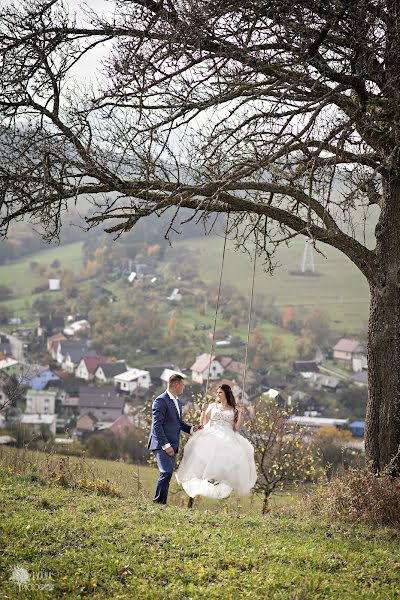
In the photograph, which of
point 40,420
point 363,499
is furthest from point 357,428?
point 363,499

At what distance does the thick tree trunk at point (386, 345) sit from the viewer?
9297mm

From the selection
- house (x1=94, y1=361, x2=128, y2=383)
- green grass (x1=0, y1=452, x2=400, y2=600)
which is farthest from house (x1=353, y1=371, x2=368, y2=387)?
green grass (x1=0, y1=452, x2=400, y2=600)

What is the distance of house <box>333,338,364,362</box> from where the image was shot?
5553 centimetres

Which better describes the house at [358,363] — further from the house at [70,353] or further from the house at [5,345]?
the house at [5,345]

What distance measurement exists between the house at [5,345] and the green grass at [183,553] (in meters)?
47.3

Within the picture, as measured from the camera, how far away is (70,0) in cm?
973

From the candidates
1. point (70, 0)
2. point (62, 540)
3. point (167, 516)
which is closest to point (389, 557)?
point (167, 516)

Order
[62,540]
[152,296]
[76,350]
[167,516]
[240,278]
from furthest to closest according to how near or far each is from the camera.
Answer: [152,296]
[240,278]
[76,350]
[167,516]
[62,540]

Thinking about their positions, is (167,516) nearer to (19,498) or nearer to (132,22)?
(19,498)

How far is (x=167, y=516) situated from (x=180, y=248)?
61.4 meters

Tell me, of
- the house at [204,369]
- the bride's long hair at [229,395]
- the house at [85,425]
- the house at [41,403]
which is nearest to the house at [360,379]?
the house at [204,369]

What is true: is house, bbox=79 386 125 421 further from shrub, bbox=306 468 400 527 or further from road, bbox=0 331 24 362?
shrub, bbox=306 468 400 527

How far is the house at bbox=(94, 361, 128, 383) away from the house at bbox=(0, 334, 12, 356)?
652 centimetres

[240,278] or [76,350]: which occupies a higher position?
[240,278]
